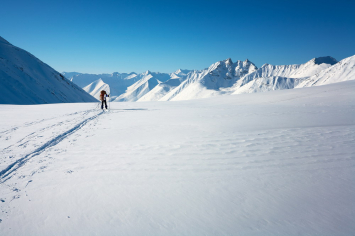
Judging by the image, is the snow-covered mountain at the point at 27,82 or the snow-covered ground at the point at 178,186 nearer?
the snow-covered ground at the point at 178,186

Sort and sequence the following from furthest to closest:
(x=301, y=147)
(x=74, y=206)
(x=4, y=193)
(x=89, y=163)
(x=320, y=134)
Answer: (x=320, y=134), (x=301, y=147), (x=89, y=163), (x=4, y=193), (x=74, y=206)

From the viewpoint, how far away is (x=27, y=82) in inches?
2579

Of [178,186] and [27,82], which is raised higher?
[27,82]

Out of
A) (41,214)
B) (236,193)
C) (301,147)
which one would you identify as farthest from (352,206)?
(41,214)

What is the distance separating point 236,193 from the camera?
11.4 feet

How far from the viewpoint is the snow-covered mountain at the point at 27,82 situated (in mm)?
54466

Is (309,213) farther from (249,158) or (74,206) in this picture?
(74,206)

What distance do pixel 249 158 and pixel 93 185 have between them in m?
3.93

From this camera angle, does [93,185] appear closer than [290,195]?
No

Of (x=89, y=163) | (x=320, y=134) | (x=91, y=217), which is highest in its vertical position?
(x=320, y=134)

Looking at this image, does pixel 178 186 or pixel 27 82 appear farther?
pixel 27 82

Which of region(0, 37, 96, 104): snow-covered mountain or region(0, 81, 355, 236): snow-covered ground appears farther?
region(0, 37, 96, 104): snow-covered mountain

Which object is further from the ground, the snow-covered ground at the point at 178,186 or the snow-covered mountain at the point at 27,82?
the snow-covered mountain at the point at 27,82

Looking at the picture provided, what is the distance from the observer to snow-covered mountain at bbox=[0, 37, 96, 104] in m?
54.5
